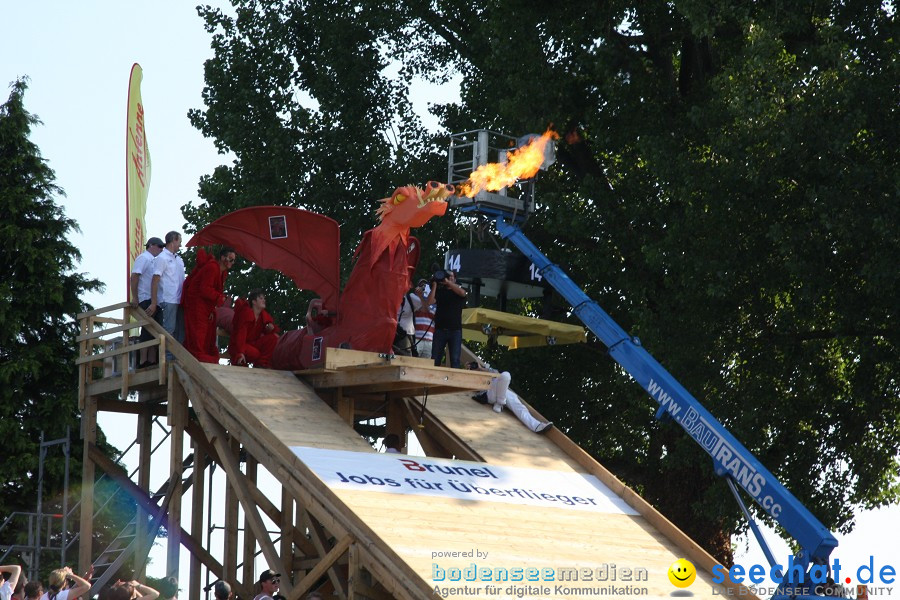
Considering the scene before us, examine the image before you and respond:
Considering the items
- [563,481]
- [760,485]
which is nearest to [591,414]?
[563,481]

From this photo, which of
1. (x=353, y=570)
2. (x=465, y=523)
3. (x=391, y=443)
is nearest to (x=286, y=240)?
(x=391, y=443)

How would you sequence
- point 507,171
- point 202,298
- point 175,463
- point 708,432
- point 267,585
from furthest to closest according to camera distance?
point 507,171 → point 202,298 → point 175,463 → point 708,432 → point 267,585

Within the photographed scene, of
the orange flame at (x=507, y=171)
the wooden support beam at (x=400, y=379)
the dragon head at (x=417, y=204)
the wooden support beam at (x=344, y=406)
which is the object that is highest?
the orange flame at (x=507, y=171)

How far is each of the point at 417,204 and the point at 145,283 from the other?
375cm

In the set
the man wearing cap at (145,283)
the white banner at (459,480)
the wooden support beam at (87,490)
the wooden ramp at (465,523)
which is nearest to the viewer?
the wooden ramp at (465,523)

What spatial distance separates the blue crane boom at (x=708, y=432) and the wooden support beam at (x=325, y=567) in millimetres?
4160

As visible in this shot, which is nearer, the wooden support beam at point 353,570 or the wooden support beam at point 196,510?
the wooden support beam at point 353,570

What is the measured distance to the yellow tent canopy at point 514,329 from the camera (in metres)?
18.5

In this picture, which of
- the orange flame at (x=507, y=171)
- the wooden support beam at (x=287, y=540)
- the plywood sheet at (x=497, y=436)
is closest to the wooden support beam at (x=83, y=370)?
the wooden support beam at (x=287, y=540)

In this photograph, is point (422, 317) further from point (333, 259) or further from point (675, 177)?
point (675, 177)

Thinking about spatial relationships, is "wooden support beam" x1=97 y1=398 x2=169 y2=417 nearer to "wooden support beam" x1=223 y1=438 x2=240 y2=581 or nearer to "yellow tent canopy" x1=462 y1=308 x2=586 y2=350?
"wooden support beam" x1=223 y1=438 x2=240 y2=581

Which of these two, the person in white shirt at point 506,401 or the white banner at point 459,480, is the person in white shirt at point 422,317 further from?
the white banner at point 459,480

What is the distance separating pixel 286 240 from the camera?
1683 cm

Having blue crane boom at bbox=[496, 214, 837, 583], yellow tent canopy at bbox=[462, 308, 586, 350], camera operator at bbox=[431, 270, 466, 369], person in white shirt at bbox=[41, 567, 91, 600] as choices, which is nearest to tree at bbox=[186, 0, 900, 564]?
yellow tent canopy at bbox=[462, 308, 586, 350]
